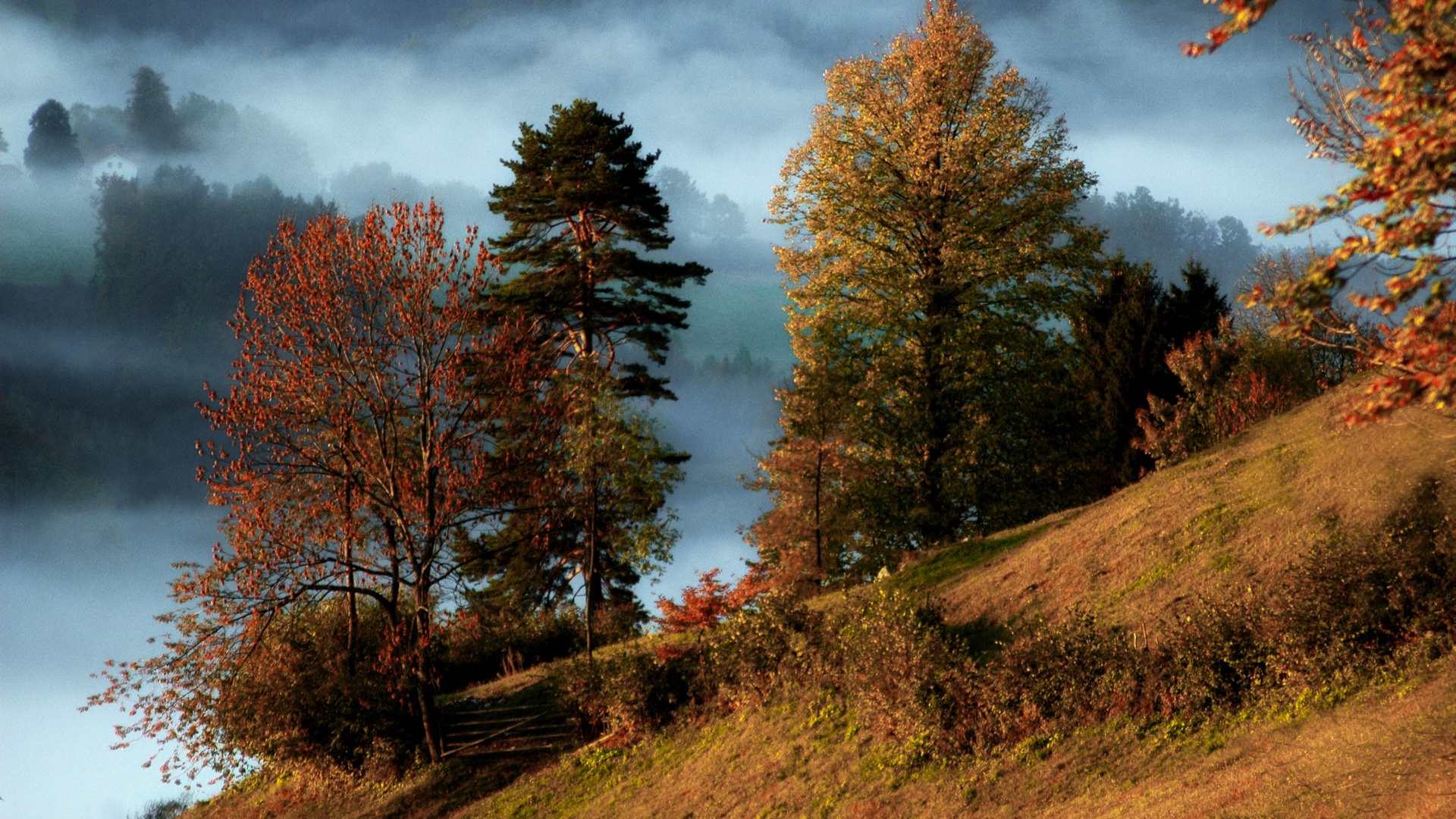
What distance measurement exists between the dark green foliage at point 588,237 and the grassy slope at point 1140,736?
1488cm

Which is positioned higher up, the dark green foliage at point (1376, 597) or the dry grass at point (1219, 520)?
the dry grass at point (1219, 520)

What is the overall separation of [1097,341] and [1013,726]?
23.9 metres

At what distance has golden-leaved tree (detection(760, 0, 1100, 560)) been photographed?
26.0 metres

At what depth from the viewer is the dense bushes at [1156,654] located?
30.5 ft

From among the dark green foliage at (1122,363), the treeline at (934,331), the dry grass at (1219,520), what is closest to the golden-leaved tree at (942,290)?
the treeline at (934,331)

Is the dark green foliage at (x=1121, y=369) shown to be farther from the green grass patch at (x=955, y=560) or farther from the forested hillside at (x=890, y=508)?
the green grass patch at (x=955, y=560)

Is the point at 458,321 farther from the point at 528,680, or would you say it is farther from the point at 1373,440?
the point at 1373,440

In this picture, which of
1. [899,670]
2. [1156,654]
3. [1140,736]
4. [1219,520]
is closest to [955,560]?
[1219,520]

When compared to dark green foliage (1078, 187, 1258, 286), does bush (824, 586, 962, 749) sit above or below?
below

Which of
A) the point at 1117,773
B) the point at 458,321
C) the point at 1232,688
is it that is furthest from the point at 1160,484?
the point at 458,321

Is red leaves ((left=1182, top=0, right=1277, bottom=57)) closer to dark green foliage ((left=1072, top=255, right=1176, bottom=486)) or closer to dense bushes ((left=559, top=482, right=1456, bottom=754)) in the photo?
dense bushes ((left=559, top=482, right=1456, bottom=754))

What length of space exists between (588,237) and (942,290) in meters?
11.5

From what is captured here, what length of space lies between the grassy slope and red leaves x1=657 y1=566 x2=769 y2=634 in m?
8.45

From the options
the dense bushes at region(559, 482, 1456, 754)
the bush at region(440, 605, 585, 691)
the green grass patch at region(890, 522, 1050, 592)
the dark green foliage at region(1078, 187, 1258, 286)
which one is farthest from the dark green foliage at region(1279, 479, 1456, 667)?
the dark green foliage at region(1078, 187, 1258, 286)
